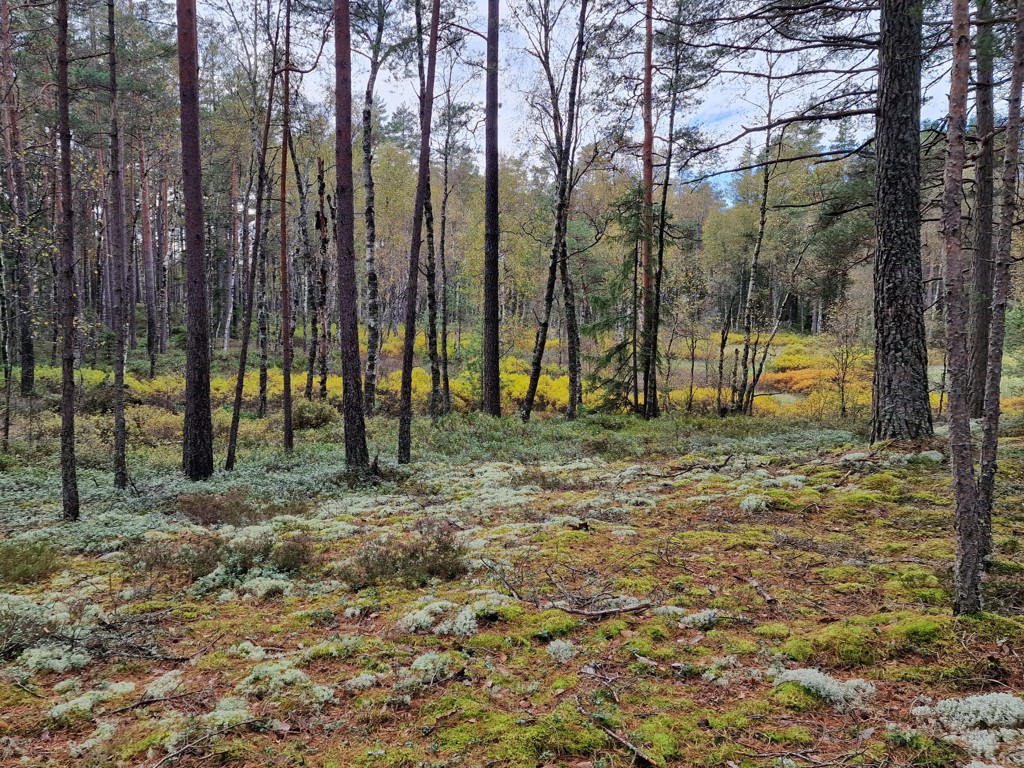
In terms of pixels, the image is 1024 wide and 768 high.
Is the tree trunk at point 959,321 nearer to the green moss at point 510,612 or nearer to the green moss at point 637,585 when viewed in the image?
the green moss at point 637,585

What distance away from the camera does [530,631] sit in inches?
150

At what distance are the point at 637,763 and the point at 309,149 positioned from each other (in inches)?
1026

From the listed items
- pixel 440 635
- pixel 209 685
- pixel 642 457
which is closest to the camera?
pixel 209 685

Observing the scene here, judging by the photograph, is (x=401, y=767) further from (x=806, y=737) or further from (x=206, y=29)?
(x=206, y=29)

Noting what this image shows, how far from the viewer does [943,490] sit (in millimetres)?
5957

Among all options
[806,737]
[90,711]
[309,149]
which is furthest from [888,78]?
[309,149]

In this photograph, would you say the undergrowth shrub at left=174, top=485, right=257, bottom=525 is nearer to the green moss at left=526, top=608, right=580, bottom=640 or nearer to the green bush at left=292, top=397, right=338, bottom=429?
the green moss at left=526, top=608, right=580, bottom=640

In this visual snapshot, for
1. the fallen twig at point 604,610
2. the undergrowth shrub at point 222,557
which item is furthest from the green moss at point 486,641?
the undergrowth shrub at point 222,557

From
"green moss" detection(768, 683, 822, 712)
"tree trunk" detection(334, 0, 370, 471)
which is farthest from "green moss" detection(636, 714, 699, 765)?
"tree trunk" detection(334, 0, 370, 471)

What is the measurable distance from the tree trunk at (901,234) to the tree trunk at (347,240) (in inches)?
328

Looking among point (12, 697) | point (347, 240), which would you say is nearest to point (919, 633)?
point (12, 697)

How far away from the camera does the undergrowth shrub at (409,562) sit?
4917mm

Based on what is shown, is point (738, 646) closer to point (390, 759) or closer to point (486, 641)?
point (486, 641)

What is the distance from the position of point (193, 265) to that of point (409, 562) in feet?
26.0
